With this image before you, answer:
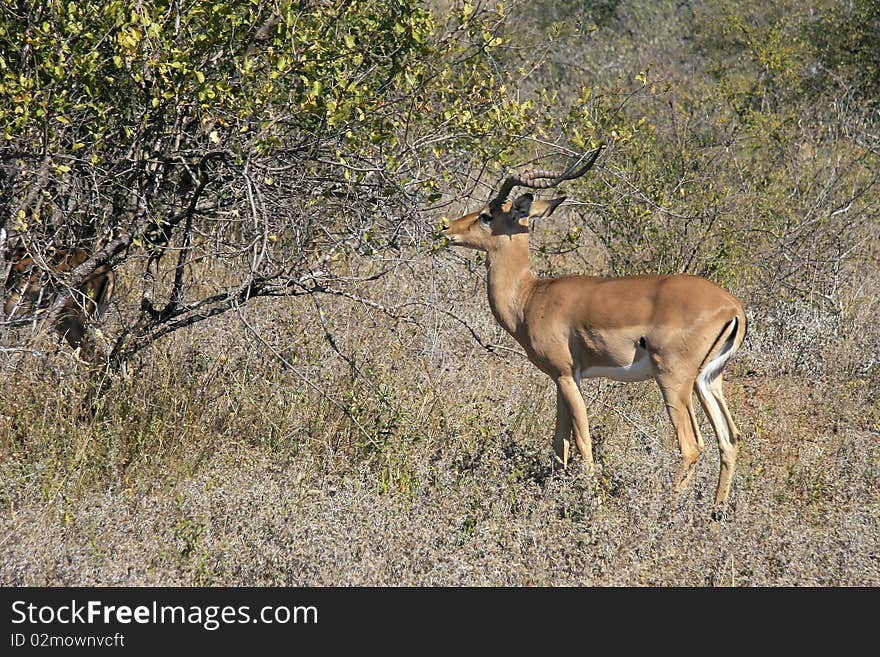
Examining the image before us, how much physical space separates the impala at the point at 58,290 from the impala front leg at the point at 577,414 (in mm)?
2413

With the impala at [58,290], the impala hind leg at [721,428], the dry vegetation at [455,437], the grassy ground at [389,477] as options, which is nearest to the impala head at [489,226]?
the dry vegetation at [455,437]

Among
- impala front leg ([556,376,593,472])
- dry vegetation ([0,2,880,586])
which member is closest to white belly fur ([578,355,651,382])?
impala front leg ([556,376,593,472])

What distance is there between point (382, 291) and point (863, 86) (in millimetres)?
8999

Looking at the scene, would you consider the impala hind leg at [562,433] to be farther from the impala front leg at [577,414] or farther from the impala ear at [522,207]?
the impala ear at [522,207]

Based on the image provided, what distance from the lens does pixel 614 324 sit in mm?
5750

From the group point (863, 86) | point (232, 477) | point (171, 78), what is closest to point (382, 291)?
point (232, 477)

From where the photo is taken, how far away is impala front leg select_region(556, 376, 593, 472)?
5.76 meters

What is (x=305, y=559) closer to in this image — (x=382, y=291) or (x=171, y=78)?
(x=171, y=78)

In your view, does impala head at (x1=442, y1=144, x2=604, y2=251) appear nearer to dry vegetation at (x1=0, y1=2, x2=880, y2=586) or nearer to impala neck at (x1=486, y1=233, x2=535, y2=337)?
impala neck at (x1=486, y1=233, x2=535, y2=337)

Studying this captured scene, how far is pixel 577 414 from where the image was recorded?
5.79 metres

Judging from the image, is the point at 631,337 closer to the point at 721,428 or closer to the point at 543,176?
the point at 721,428

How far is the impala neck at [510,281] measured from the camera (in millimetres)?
6305

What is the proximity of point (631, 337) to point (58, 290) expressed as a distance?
2.91 metres

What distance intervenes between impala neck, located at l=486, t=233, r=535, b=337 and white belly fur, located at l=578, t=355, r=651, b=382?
0.52 metres
